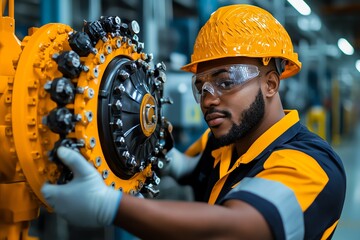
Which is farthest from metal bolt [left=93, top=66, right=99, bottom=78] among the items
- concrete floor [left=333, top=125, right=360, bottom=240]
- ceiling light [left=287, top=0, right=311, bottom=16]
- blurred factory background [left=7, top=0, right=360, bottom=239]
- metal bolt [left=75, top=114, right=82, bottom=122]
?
ceiling light [left=287, top=0, right=311, bottom=16]

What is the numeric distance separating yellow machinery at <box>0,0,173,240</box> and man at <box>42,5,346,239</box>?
0.30 ft

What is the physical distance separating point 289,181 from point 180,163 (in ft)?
2.54

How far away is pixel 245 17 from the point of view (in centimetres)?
137

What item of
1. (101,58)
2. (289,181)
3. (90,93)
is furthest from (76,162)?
(289,181)

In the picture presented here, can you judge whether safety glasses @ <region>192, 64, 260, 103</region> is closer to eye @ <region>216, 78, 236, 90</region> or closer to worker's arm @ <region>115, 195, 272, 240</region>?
eye @ <region>216, 78, 236, 90</region>

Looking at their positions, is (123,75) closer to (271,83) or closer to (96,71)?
(96,71)

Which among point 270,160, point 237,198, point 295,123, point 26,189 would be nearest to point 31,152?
point 26,189

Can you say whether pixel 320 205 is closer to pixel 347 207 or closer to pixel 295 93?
pixel 347 207

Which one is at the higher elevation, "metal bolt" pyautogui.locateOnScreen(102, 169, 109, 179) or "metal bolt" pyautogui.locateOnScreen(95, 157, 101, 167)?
"metal bolt" pyautogui.locateOnScreen(95, 157, 101, 167)

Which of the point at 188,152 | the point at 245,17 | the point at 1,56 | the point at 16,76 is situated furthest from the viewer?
the point at 188,152

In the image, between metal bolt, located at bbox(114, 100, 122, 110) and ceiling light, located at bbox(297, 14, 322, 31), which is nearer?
metal bolt, located at bbox(114, 100, 122, 110)

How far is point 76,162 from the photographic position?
952 mm

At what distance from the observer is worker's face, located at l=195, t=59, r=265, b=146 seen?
1.34 metres

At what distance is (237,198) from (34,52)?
639 mm
